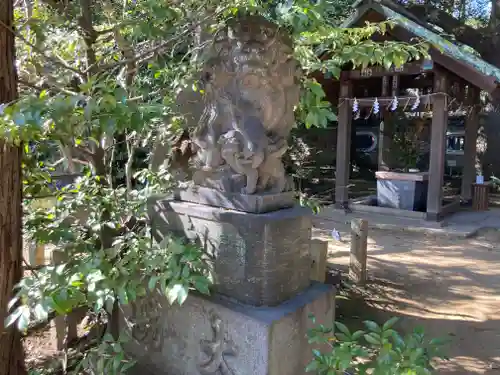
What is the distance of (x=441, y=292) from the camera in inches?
190

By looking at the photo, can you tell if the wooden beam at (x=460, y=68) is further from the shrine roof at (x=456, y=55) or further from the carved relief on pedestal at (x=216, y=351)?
the carved relief on pedestal at (x=216, y=351)

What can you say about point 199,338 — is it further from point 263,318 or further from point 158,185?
point 158,185

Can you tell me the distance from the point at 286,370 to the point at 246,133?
131 cm

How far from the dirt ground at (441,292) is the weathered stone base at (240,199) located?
2006mm

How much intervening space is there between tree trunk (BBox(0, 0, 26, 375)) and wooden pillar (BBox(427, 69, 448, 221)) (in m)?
7.86

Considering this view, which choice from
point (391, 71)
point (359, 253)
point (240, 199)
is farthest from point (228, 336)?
point (391, 71)

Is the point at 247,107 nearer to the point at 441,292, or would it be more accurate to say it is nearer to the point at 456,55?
the point at 441,292

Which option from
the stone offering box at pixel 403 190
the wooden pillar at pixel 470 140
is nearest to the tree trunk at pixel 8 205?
the stone offering box at pixel 403 190

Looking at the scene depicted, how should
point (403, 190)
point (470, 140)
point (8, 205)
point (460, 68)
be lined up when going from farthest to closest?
point (470, 140) < point (403, 190) < point (460, 68) < point (8, 205)

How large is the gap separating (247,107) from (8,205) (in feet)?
4.58

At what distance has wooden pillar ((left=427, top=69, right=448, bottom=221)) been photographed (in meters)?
8.08

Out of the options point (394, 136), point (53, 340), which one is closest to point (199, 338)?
point (53, 340)

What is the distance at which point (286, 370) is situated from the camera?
216 centimetres

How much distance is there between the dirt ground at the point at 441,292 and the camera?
3.55 meters
